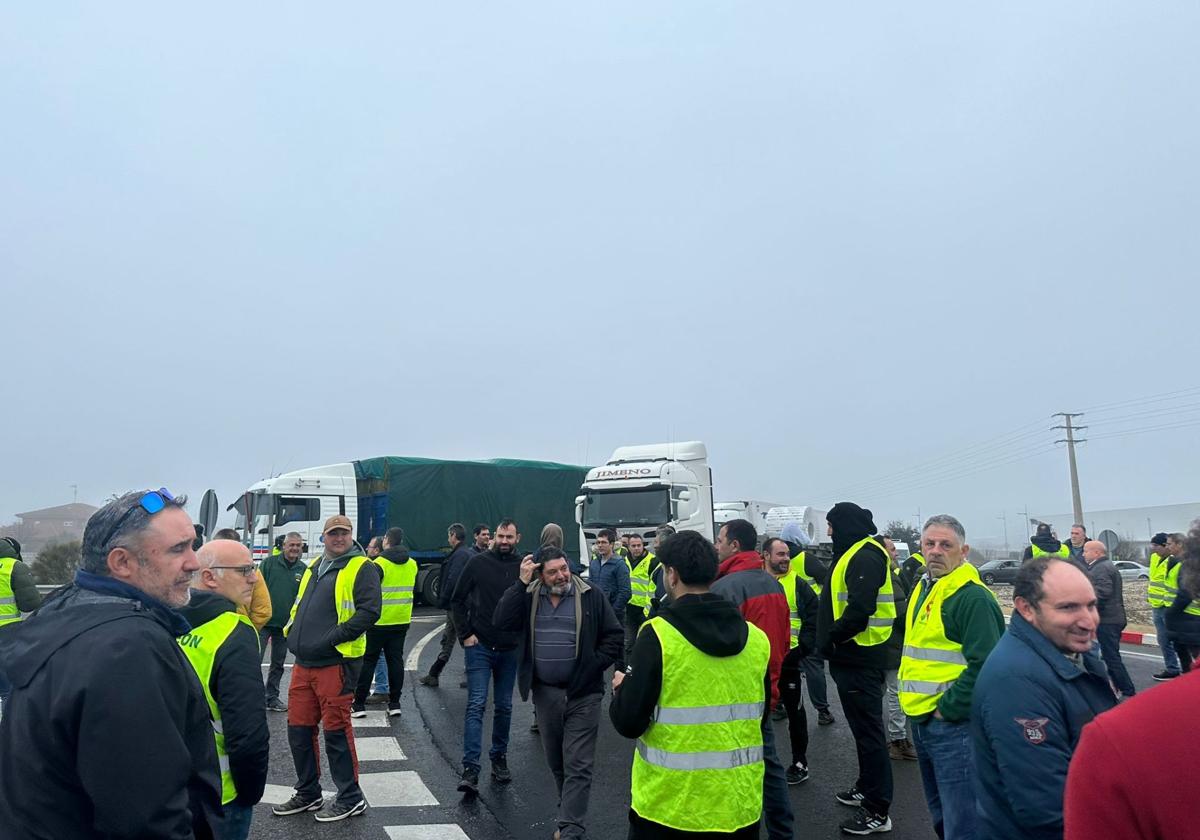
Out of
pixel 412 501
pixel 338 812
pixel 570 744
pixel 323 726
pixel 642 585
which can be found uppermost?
pixel 412 501

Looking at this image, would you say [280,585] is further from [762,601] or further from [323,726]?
[762,601]

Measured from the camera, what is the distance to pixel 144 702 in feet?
6.11

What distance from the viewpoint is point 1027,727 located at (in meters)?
2.61

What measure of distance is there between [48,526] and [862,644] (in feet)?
172

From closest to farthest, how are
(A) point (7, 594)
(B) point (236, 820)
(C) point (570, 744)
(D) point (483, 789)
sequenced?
(B) point (236, 820) < (C) point (570, 744) < (D) point (483, 789) < (A) point (7, 594)

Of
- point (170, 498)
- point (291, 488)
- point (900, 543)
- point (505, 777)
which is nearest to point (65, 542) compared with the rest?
point (291, 488)

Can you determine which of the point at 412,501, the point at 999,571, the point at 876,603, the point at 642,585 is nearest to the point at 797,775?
the point at 876,603

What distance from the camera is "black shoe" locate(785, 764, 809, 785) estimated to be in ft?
20.8

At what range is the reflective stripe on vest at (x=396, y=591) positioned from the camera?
8.77 meters

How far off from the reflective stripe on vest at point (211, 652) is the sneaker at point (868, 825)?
150 inches

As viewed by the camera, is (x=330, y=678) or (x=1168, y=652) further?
(x=1168, y=652)

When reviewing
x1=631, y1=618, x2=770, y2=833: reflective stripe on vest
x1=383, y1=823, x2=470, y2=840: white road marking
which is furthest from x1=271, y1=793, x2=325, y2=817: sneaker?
x1=631, y1=618, x2=770, y2=833: reflective stripe on vest

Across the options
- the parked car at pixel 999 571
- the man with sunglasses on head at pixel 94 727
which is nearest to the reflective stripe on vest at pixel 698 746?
the man with sunglasses on head at pixel 94 727

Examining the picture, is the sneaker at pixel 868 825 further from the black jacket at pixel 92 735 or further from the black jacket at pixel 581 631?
the black jacket at pixel 92 735
